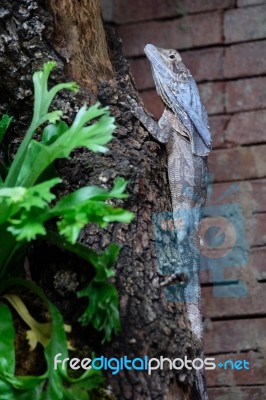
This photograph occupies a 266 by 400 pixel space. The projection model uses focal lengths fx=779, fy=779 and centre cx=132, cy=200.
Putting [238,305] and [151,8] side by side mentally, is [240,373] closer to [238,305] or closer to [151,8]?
[238,305]

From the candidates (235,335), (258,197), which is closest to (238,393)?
(235,335)

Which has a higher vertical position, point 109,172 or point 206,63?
point 206,63

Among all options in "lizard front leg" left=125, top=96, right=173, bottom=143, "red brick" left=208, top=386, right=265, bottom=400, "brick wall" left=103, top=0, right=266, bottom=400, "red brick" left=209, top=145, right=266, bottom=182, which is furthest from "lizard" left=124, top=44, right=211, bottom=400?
"red brick" left=208, top=386, right=265, bottom=400

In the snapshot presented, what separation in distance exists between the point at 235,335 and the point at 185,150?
2.71 feet

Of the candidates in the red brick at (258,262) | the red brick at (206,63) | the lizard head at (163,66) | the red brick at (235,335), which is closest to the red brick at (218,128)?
the red brick at (206,63)

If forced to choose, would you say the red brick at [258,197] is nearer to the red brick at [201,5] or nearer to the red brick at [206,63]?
the red brick at [206,63]

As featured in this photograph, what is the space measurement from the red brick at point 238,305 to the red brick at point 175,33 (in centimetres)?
100

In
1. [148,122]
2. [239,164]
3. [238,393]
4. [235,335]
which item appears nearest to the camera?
[148,122]

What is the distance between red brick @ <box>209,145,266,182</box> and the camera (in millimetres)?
2971

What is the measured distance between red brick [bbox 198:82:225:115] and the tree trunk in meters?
0.74

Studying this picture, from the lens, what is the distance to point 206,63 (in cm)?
309

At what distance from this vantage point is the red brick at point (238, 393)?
268cm

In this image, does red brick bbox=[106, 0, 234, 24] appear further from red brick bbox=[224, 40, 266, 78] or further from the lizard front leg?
the lizard front leg

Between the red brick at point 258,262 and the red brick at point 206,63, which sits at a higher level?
the red brick at point 206,63
